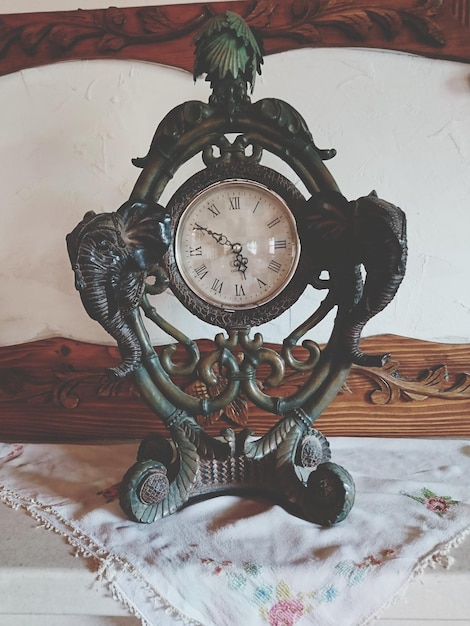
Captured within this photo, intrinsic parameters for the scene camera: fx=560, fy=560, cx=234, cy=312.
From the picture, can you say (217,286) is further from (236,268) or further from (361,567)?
(361,567)

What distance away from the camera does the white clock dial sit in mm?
579

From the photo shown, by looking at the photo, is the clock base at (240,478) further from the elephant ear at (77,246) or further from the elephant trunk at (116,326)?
the elephant ear at (77,246)

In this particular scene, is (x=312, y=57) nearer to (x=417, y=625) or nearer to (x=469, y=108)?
(x=469, y=108)

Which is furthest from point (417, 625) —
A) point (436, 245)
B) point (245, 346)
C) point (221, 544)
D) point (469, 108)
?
point (469, 108)

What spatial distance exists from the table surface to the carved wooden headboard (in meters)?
0.31

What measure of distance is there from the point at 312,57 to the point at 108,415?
61 cm

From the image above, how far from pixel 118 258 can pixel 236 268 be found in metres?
0.12

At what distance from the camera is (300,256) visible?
0.59m

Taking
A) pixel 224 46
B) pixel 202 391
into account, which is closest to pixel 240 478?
pixel 202 391

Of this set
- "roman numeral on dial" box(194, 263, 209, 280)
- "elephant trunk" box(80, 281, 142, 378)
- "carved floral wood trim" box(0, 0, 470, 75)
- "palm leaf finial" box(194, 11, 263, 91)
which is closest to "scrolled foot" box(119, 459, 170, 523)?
"elephant trunk" box(80, 281, 142, 378)

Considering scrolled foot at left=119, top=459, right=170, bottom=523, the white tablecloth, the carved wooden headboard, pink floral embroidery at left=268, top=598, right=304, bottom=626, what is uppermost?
the carved wooden headboard

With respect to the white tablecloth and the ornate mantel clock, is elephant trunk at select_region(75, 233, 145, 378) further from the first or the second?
the white tablecloth

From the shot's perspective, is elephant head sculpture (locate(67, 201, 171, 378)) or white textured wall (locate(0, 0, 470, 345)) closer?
elephant head sculpture (locate(67, 201, 171, 378))

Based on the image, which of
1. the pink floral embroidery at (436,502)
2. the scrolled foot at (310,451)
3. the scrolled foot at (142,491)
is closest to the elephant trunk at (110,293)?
the scrolled foot at (142,491)
